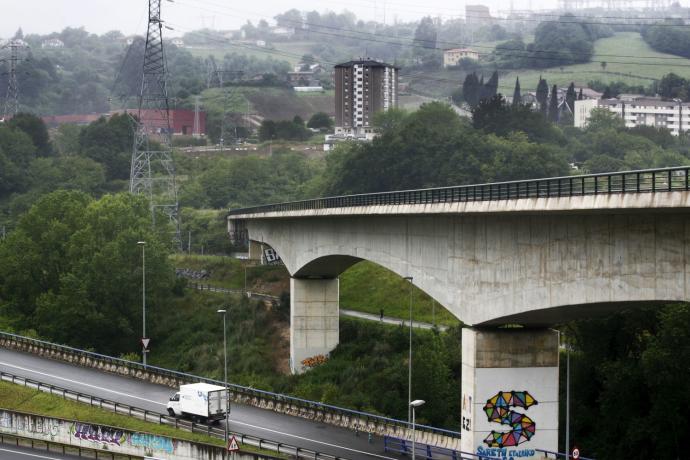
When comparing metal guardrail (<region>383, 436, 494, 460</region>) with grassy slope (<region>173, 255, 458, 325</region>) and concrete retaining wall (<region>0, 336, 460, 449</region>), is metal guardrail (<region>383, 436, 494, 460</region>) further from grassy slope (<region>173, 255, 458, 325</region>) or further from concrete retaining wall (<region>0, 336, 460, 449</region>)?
grassy slope (<region>173, 255, 458, 325</region>)

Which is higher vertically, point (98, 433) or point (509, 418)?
point (509, 418)

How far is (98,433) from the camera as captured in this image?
56.4 m

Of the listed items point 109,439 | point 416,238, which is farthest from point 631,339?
point 109,439

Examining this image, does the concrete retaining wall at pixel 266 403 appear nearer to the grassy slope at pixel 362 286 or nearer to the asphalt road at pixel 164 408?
the asphalt road at pixel 164 408

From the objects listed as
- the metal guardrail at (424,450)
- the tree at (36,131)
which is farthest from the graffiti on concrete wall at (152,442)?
the tree at (36,131)

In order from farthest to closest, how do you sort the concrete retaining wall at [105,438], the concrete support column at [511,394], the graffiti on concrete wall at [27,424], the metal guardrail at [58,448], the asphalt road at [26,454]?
the graffiti on concrete wall at [27,424] → the metal guardrail at [58,448] → the asphalt road at [26,454] → the concrete retaining wall at [105,438] → the concrete support column at [511,394]

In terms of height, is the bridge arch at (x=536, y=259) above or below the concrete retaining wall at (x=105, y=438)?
above

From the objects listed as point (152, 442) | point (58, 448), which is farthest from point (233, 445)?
point (58, 448)

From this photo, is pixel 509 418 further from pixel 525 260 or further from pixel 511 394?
pixel 525 260

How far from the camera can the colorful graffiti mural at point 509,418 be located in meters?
46.7

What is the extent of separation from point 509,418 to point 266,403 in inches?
796

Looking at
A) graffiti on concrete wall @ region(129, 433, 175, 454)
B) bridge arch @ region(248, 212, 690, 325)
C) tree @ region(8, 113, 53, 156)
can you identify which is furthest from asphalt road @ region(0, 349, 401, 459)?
tree @ region(8, 113, 53, 156)

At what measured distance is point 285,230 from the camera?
8569cm

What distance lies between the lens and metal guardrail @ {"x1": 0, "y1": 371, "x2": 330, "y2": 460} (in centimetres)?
5106
